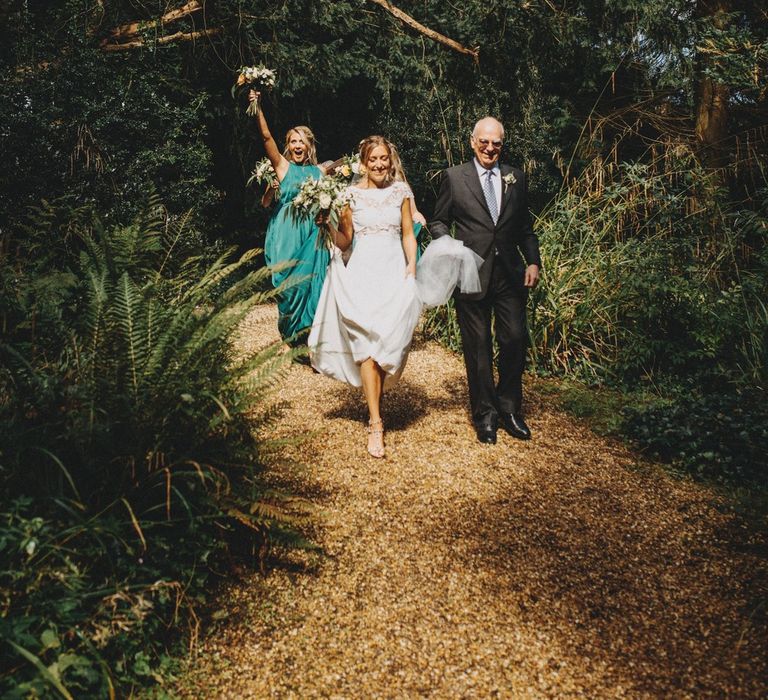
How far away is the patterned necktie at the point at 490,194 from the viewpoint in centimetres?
412

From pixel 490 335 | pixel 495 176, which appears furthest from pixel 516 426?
pixel 495 176

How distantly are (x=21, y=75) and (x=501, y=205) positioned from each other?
5.31 metres

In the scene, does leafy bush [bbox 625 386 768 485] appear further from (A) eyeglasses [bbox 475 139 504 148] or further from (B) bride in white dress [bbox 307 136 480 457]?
(A) eyeglasses [bbox 475 139 504 148]

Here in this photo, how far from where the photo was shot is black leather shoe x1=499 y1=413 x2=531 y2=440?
4328mm

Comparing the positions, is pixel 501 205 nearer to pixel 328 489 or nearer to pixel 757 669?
pixel 328 489

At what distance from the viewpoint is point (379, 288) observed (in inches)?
160

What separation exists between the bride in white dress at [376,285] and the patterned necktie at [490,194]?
38 cm

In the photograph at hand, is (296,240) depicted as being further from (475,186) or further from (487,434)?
(487,434)

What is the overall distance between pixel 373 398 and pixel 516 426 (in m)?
1.07

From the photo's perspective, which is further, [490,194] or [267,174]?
[267,174]

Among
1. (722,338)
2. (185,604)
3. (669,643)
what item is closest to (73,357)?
(185,604)

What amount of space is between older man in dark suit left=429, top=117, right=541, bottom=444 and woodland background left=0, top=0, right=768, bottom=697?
102 cm

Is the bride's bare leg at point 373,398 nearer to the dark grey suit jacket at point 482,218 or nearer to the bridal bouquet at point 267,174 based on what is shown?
the dark grey suit jacket at point 482,218

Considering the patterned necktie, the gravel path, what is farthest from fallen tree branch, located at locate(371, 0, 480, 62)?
the gravel path
